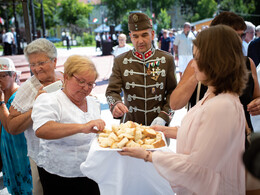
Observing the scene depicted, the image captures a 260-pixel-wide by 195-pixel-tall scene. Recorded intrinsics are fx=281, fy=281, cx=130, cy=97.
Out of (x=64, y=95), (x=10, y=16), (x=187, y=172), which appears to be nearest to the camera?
(x=187, y=172)

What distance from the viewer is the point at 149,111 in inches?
116

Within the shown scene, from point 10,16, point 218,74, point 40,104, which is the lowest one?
point 40,104

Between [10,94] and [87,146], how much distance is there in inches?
56.3

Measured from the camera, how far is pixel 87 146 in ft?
7.16

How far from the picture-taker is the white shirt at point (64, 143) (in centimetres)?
206

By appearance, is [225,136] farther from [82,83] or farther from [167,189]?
[82,83]

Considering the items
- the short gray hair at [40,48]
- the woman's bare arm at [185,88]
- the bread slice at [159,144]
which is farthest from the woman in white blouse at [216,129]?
the short gray hair at [40,48]

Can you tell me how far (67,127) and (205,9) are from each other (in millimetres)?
74138

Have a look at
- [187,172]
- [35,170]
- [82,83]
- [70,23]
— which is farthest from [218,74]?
[70,23]

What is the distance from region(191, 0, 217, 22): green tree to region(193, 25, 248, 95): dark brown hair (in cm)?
7207

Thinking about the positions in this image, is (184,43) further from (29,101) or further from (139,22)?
(29,101)

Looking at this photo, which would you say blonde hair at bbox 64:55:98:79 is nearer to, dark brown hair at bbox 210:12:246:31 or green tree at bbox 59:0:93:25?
dark brown hair at bbox 210:12:246:31

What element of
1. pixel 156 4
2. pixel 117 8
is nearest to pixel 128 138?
pixel 156 4

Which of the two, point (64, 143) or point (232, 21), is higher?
point (232, 21)
